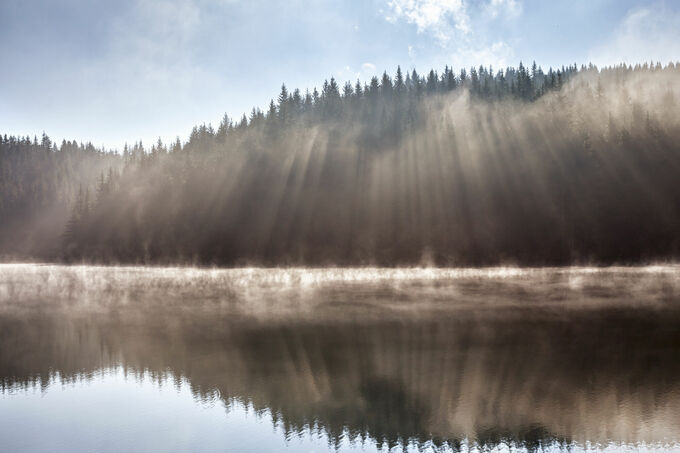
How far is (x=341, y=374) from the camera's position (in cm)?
2577

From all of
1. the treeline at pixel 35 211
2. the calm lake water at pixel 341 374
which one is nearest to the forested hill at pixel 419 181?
the treeline at pixel 35 211

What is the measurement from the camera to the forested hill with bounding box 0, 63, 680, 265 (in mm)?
102500

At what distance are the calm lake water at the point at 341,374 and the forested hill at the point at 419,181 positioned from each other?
169 feet

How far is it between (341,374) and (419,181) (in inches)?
3814

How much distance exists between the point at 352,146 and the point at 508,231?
46.8 metres

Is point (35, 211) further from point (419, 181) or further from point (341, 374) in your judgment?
point (341, 374)

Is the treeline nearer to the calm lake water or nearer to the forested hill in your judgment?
the forested hill

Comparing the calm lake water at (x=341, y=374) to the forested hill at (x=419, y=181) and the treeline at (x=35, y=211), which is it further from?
the treeline at (x=35, y=211)

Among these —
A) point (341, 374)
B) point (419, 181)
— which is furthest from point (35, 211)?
point (341, 374)

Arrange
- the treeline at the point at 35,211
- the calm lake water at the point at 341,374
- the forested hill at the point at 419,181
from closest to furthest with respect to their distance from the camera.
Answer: the calm lake water at the point at 341,374 → the forested hill at the point at 419,181 → the treeline at the point at 35,211

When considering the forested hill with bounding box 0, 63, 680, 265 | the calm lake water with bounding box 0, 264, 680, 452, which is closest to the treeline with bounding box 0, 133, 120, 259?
the forested hill with bounding box 0, 63, 680, 265

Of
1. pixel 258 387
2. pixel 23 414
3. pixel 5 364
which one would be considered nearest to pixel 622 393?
pixel 258 387

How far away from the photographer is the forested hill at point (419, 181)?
102500 mm

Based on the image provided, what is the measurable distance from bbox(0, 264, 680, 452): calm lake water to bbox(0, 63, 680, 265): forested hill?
51432 mm
